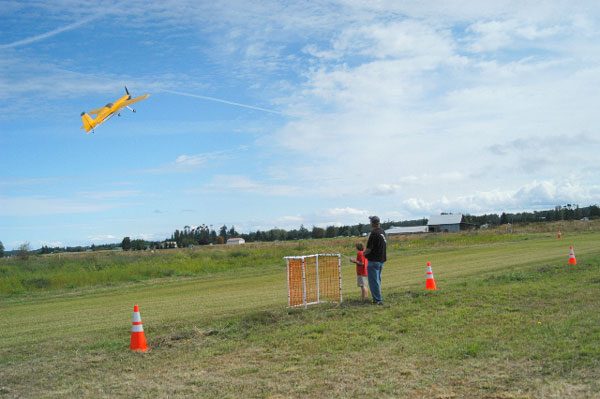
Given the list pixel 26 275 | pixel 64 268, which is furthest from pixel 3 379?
pixel 64 268

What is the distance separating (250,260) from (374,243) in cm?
3234

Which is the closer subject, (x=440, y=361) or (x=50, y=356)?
(x=440, y=361)

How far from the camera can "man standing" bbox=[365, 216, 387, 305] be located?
14.1 metres

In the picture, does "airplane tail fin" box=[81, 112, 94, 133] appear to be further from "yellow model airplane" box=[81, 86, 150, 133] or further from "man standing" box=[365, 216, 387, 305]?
"man standing" box=[365, 216, 387, 305]

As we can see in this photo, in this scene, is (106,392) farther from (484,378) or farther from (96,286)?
(96,286)

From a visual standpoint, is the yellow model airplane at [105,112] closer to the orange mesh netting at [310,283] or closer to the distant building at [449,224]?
the orange mesh netting at [310,283]

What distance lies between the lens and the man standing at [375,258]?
14.1 metres

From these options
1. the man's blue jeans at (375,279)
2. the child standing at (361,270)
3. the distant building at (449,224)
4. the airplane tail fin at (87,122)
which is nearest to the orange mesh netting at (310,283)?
the child standing at (361,270)

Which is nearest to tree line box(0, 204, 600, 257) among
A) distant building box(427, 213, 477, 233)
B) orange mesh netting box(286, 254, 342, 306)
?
distant building box(427, 213, 477, 233)

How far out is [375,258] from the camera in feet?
46.3

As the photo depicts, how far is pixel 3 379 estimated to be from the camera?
9.30 m

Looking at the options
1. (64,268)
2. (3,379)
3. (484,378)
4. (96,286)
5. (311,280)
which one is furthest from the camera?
(64,268)

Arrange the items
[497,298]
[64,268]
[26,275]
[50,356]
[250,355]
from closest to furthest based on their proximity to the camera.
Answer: [250,355]
[50,356]
[497,298]
[26,275]
[64,268]

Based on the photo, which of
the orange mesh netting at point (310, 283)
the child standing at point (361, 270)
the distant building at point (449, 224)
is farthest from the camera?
the distant building at point (449, 224)
